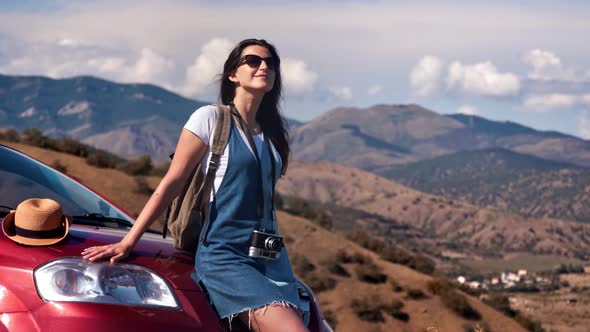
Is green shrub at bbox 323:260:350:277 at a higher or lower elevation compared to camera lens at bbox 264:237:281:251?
lower

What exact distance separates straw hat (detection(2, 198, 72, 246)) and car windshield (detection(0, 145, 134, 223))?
1036 millimetres

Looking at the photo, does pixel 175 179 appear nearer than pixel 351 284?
Yes

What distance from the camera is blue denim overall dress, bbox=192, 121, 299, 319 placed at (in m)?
3.14

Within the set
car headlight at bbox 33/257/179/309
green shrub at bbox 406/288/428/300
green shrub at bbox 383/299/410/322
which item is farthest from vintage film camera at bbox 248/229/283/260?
green shrub at bbox 406/288/428/300

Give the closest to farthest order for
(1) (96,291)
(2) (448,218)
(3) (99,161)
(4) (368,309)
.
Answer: (1) (96,291) → (4) (368,309) → (3) (99,161) → (2) (448,218)

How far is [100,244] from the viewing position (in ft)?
10.6

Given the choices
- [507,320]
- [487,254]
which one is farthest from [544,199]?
[507,320]

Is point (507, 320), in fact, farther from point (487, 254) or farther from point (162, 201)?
point (487, 254)

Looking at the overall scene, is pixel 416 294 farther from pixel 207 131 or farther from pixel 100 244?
pixel 100 244

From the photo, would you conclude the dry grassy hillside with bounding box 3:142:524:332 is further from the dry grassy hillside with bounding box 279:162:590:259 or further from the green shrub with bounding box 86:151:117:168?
the dry grassy hillside with bounding box 279:162:590:259

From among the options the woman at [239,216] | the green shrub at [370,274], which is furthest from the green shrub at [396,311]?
the woman at [239,216]

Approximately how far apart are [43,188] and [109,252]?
1.53 meters

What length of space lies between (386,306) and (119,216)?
1678 centimetres

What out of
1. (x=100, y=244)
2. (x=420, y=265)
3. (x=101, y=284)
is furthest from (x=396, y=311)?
(x=101, y=284)
